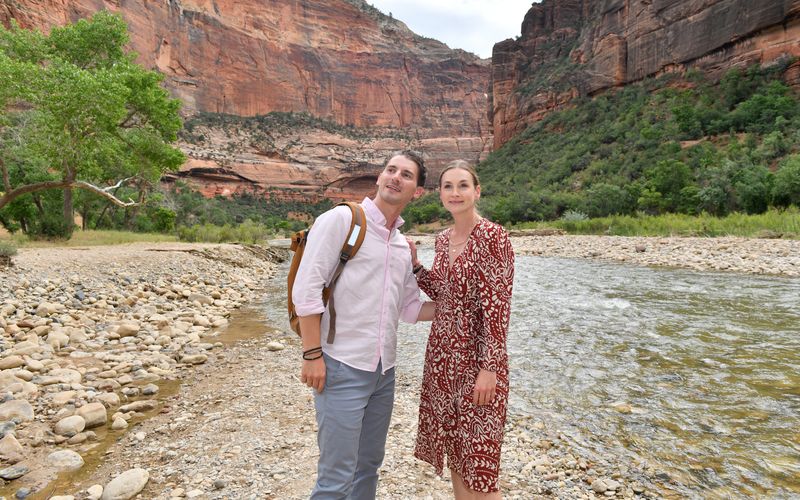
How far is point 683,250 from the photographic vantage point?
15.1m

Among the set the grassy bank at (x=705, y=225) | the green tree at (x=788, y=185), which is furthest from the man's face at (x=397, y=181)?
the green tree at (x=788, y=185)

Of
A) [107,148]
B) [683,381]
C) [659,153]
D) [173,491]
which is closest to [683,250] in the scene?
[683,381]

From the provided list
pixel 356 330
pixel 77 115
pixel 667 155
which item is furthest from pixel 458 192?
pixel 667 155

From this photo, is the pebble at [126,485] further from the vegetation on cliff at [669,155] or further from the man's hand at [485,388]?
the vegetation on cliff at [669,155]

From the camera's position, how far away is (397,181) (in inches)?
72.1

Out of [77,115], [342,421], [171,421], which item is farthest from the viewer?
[77,115]

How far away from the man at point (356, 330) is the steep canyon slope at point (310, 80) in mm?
69667

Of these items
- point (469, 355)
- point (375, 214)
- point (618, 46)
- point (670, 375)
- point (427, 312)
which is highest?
point (618, 46)

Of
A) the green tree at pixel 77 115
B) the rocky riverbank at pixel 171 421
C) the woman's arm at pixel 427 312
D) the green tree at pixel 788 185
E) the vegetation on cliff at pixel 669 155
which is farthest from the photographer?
the vegetation on cliff at pixel 669 155

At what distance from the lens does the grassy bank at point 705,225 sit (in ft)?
51.1

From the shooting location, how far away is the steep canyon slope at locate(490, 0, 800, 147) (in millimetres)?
34906

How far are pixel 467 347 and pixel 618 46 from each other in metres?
58.5

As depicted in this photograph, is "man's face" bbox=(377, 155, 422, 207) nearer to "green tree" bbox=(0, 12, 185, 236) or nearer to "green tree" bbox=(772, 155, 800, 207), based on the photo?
"green tree" bbox=(0, 12, 185, 236)

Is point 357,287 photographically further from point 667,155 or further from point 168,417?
point 667,155
